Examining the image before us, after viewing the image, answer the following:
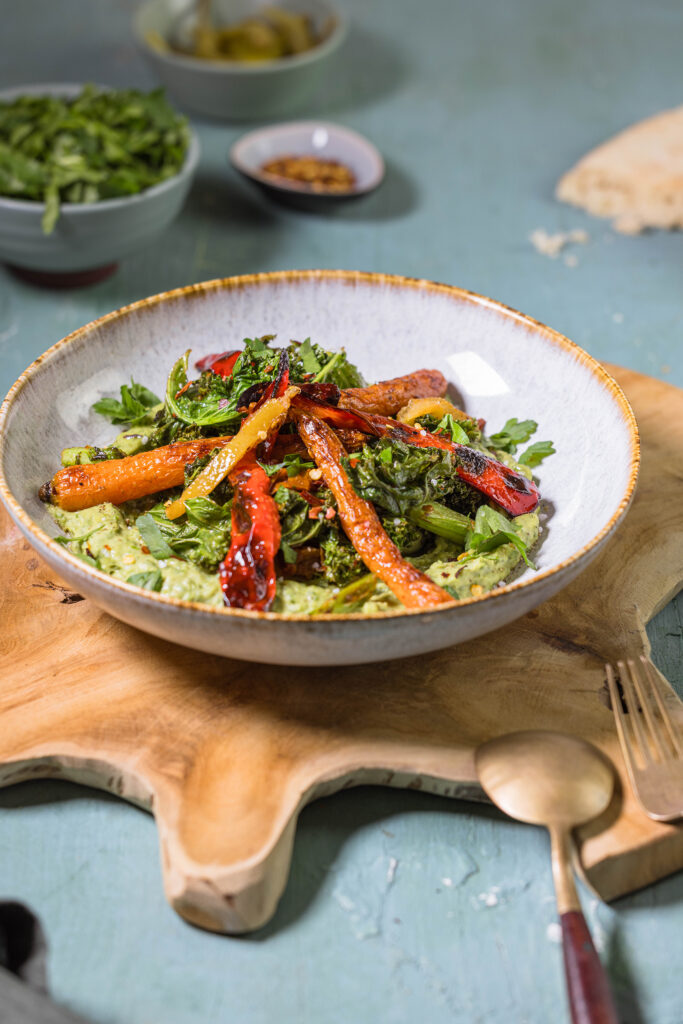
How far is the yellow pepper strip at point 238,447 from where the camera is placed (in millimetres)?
3475

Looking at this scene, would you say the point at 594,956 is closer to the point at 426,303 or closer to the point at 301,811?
the point at 301,811

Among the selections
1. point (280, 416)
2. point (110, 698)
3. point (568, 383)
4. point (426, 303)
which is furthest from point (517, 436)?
point (110, 698)

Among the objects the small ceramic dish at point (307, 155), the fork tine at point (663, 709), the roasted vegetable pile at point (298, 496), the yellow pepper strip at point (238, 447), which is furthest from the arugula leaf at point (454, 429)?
the small ceramic dish at point (307, 155)

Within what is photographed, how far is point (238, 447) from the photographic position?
3.49 meters

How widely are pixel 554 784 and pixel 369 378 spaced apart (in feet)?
7.56

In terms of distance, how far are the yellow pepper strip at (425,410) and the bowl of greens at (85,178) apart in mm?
2576

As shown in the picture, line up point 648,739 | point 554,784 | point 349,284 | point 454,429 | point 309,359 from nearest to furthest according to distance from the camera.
A: point 554,784 → point 648,739 → point 454,429 → point 309,359 → point 349,284

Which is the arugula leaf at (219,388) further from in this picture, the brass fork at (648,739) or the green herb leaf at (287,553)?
the brass fork at (648,739)

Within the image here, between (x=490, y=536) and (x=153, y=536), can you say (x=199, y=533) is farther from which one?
(x=490, y=536)

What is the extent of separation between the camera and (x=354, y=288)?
4680 millimetres

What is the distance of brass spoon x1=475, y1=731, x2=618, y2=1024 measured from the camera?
111 inches

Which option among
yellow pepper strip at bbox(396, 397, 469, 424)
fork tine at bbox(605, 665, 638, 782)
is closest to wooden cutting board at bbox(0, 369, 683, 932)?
fork tine at bbox(605, 665, 638, 782)

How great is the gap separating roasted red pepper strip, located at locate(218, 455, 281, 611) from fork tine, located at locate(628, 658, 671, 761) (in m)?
1.21

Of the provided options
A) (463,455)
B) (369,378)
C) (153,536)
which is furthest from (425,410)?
(153,536)
